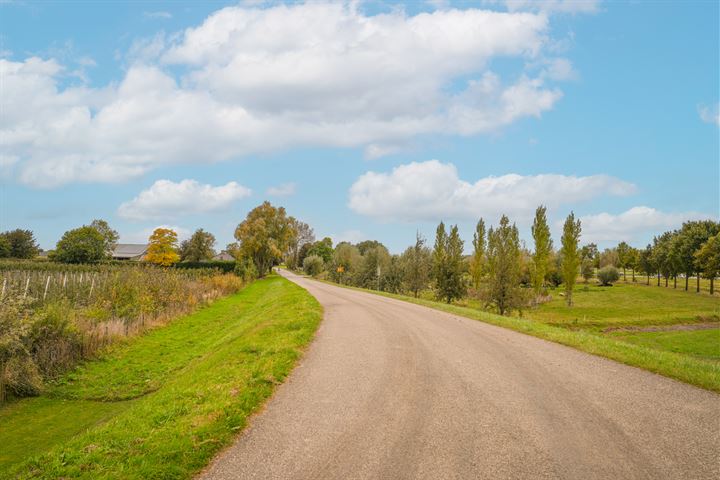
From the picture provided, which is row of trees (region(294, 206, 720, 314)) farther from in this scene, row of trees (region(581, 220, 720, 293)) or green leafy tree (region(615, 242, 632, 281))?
green leafy tree (region(615, 242, 632, 281))

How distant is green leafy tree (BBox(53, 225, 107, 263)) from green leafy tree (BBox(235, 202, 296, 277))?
3093cm

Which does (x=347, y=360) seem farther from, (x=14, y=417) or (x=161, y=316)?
(x=161, y=316)

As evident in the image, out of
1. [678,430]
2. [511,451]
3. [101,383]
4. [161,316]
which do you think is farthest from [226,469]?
[161,316]

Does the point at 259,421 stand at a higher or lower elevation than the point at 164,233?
lower

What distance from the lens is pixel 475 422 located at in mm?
5734

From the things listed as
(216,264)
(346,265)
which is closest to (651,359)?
(346,265)

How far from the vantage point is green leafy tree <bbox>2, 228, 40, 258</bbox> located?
2889 inches

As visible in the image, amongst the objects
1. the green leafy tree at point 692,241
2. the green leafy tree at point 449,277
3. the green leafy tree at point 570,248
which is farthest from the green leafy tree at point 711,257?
the green leafy tree at point 449,277

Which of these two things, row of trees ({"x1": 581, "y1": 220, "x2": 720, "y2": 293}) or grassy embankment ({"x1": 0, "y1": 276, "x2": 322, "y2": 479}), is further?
row of trees ({"x1": 581, "y1": 220, "x2": 720, "y2": 293})

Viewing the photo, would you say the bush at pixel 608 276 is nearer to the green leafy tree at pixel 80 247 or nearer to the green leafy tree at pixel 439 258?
the green leafy tree at pixel 439 258

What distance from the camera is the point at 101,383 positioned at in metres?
12.4

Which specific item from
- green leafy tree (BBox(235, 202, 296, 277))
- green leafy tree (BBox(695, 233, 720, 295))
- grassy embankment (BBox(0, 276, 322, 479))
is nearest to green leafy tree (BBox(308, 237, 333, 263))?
green leafy tree (BBox(235, 202, 296, 277))

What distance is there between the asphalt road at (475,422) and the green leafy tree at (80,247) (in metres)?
79.1

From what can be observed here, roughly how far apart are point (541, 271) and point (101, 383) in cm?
4795
